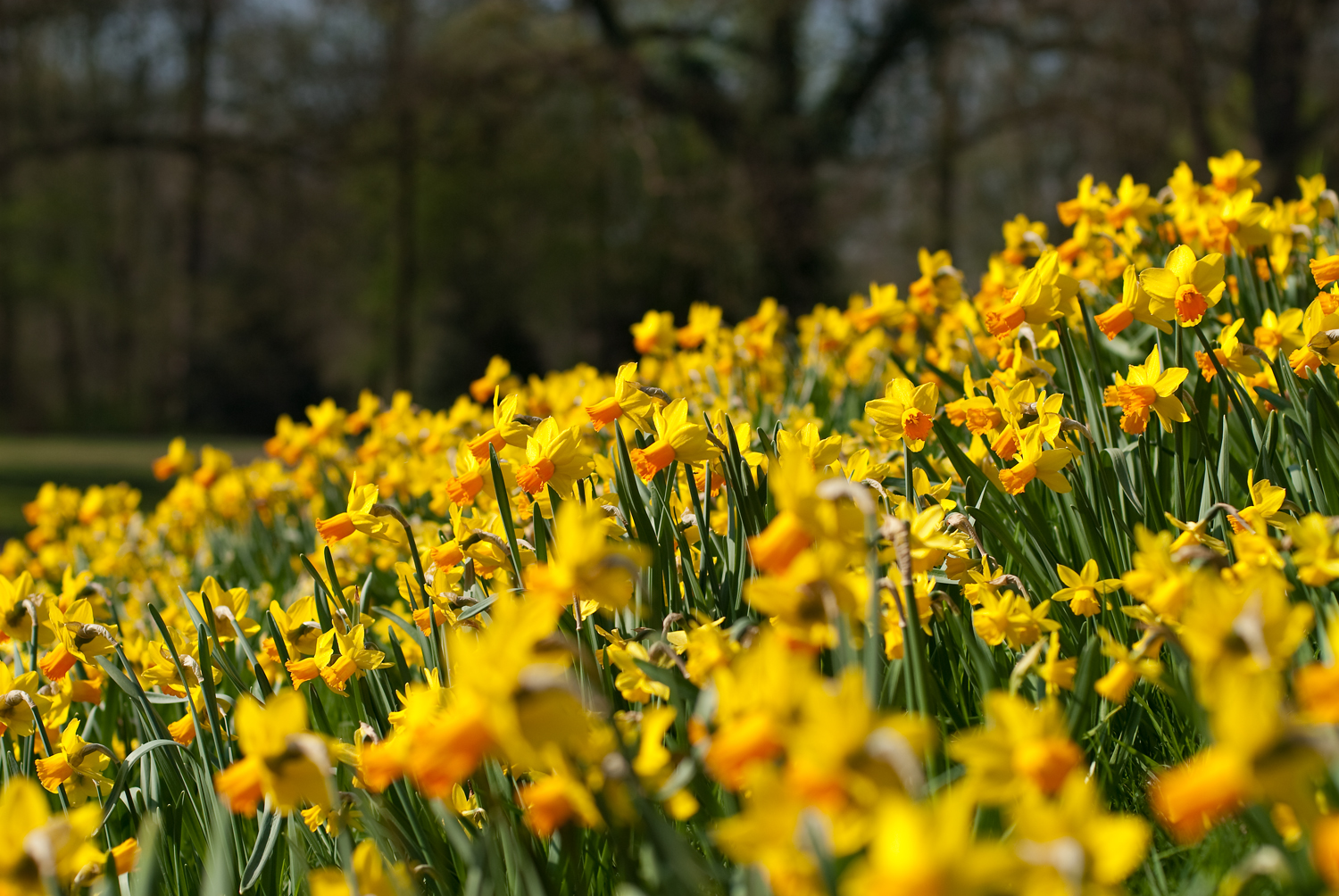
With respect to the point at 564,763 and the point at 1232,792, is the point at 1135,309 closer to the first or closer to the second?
the point at 1232,792

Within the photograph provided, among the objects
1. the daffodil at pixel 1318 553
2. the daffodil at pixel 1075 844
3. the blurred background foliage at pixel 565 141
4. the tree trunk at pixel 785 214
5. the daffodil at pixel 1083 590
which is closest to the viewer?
the daffodil at pixel 1075 844

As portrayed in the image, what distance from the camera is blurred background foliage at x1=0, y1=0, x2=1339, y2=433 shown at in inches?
514

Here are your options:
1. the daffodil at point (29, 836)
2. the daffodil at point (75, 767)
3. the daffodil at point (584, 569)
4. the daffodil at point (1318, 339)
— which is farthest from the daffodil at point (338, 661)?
the daffodil at point (1318, 339)

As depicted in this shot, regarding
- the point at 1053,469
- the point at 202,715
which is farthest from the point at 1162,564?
the point at 202,715

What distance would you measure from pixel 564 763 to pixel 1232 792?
502mm

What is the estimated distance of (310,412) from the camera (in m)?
3.48

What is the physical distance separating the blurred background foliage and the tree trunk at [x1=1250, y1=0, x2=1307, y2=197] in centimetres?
3

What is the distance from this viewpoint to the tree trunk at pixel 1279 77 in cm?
1091

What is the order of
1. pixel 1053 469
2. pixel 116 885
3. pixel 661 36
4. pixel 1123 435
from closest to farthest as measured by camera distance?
pixel 116 885
pixel 1053 469
pixel 1123 435
pixel 661 36

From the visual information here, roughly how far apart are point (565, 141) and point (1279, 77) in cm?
1034

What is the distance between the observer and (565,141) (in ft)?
56.3

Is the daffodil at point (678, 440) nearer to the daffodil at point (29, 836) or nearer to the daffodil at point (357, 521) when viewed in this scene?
the daffodil at point (357, 521)

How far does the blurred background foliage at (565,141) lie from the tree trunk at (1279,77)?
3cm

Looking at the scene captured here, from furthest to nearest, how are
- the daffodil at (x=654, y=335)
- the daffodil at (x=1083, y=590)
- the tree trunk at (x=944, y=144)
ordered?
the tree trunk at (x=944, y=144) < the daffodil at (x=654, y=335) < the daffodil at (x=1083, y=590)
